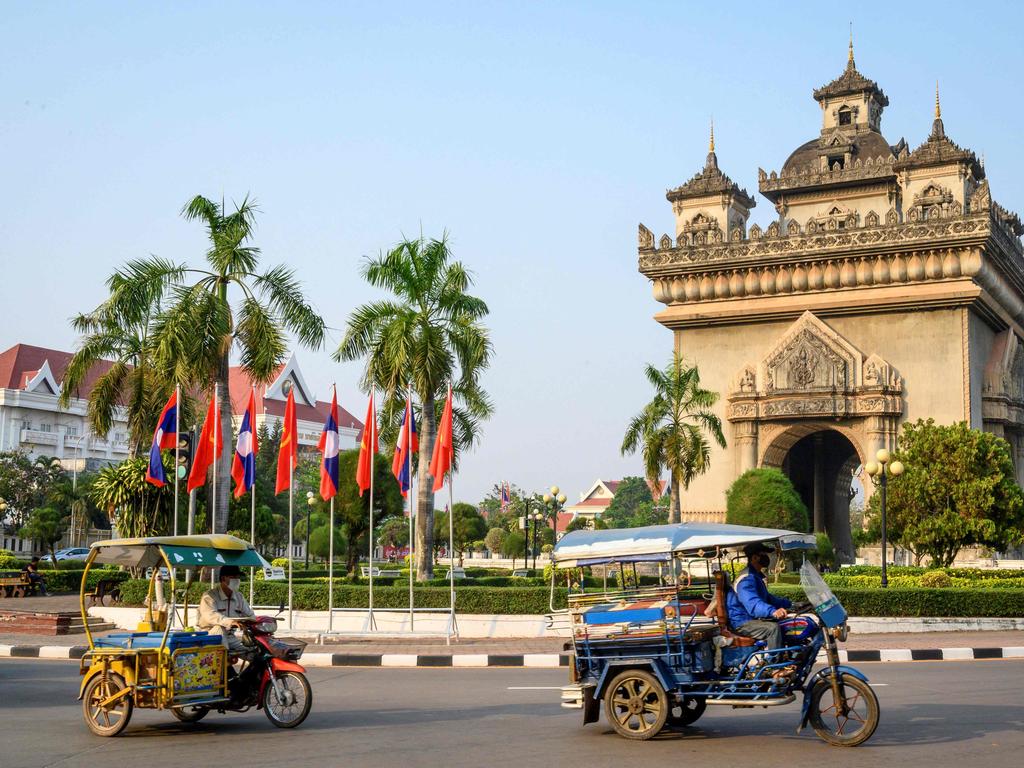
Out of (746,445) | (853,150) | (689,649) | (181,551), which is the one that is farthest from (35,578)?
(853,150)

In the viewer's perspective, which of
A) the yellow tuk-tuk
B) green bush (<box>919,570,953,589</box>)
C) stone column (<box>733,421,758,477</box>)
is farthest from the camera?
stone column (<box>733,421,758,477</box>)

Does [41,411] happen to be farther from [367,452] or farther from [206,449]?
[367,452]

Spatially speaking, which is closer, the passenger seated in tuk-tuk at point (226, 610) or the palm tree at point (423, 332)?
the passenger seated in tuk-tuk at point (226, 610)

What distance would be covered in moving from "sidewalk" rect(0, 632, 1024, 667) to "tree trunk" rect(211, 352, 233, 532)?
3.25 meters

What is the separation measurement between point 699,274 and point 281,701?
32037 mm

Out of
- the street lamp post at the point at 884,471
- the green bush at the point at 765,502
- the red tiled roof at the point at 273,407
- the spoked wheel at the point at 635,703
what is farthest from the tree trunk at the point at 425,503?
the red tiled roof at the point at 273,407

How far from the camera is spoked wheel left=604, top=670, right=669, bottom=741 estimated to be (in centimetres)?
900

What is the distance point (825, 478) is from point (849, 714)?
37.1 m

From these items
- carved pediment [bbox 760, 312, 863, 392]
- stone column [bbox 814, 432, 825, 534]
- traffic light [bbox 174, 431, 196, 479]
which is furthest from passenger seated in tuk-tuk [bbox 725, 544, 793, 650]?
stone column [bbox 814, 432, 825, 534]

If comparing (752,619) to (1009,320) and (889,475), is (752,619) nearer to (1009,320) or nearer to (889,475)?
(889,475)

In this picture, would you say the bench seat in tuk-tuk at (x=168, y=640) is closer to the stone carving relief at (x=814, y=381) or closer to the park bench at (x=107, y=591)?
the park bench at (x=107, y=591)

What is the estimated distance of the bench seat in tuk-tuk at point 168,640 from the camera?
373 inches

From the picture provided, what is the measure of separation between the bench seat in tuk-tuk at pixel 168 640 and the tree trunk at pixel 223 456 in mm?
12033

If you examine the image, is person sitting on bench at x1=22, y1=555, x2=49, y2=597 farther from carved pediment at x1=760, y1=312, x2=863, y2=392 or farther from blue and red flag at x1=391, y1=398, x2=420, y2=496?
carved pediment at x1=760, y1=312, x2=863, y2=392
